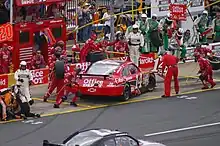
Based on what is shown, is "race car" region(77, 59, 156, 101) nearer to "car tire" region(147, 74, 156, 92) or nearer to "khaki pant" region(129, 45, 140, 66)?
"car tire" region(147, 74, 156, 92)

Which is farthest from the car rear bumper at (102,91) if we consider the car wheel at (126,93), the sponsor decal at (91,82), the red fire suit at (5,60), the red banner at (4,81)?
the red fire suit at (5,60)

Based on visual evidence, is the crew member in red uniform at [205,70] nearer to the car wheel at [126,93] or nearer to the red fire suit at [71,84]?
the car wheel at [126,93]

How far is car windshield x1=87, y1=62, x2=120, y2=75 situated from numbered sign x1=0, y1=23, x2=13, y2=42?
390cm

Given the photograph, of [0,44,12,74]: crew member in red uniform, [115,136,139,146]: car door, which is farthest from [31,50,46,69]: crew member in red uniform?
[115,136,139,146]: car door

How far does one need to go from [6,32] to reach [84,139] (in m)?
12.4

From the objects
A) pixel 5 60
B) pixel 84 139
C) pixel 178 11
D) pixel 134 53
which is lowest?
pixel 84 139

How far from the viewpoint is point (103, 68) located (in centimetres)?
2631

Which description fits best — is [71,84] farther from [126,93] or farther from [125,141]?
[125,141]

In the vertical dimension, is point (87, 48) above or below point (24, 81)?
above

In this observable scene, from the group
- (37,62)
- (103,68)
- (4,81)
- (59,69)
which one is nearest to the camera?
(59,69)

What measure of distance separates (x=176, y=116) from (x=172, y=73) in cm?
308

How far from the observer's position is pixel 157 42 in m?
33.0

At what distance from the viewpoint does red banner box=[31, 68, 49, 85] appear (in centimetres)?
2816

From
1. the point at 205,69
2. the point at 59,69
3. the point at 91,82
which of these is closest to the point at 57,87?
the point at 59,69
